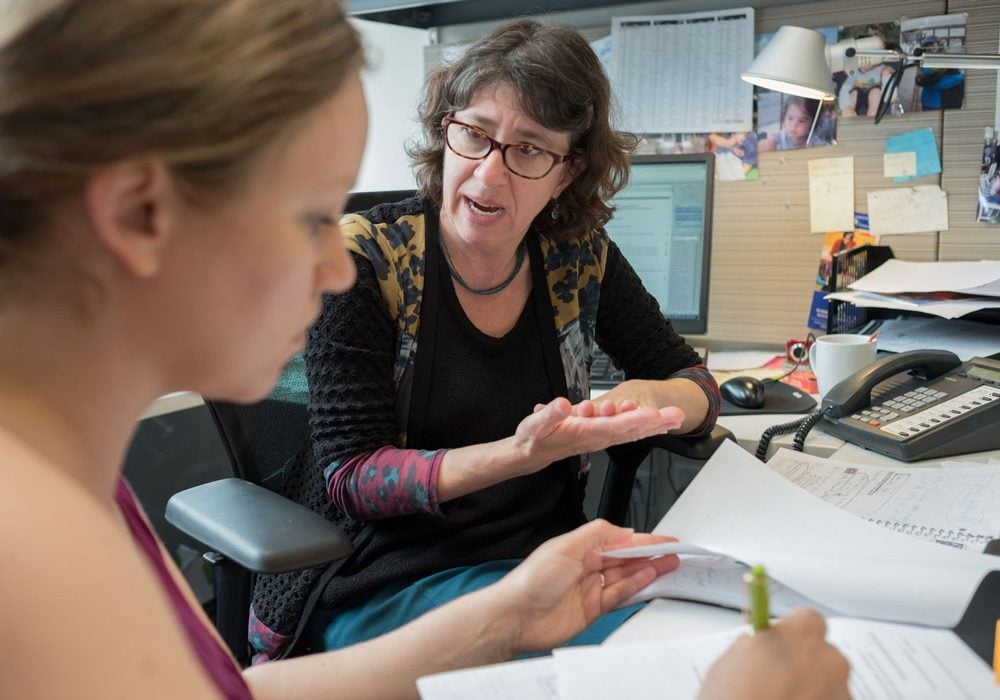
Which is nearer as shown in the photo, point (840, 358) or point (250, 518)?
point (250, 518)

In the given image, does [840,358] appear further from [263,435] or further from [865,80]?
[263,435]

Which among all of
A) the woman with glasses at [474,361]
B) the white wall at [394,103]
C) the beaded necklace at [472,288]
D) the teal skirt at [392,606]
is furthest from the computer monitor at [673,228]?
the teal skirt at [392,606]

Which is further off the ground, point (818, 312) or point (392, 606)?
point (818, 312)

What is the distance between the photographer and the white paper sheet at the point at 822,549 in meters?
0.71

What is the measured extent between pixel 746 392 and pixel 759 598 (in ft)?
2.99

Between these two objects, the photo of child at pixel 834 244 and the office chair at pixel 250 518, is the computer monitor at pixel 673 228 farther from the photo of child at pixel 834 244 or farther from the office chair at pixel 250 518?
the office chair at pixel 250 518

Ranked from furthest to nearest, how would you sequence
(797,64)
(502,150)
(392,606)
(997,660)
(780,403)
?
1. (797,64)
2. (780,403)
3. (502,150)
4. (392,606)
5. (997,660)

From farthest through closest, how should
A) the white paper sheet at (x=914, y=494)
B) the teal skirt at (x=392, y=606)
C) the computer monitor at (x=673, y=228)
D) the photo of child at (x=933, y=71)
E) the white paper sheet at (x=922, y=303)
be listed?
1. the computer monitor at (x=673, y=228)
2. the photo of child at (x=933, y=71)
3. the white paper sheet at (x=922, y=303)
4. the teal skirt at (x=392, y=606)
5. the white paper sheet at (x=914, y=494)

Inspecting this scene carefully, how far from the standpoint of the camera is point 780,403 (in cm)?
142

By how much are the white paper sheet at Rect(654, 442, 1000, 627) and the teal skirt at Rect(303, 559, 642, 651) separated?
0.31m

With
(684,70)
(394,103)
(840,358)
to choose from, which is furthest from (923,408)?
(394,103)

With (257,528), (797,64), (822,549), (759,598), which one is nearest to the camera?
(759,598)

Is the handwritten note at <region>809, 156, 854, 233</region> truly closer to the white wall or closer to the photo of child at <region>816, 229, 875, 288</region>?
the photo of child at <region>816, 229, 875, 288</region>

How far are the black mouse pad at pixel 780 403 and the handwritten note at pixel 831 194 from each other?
16.7 inches
